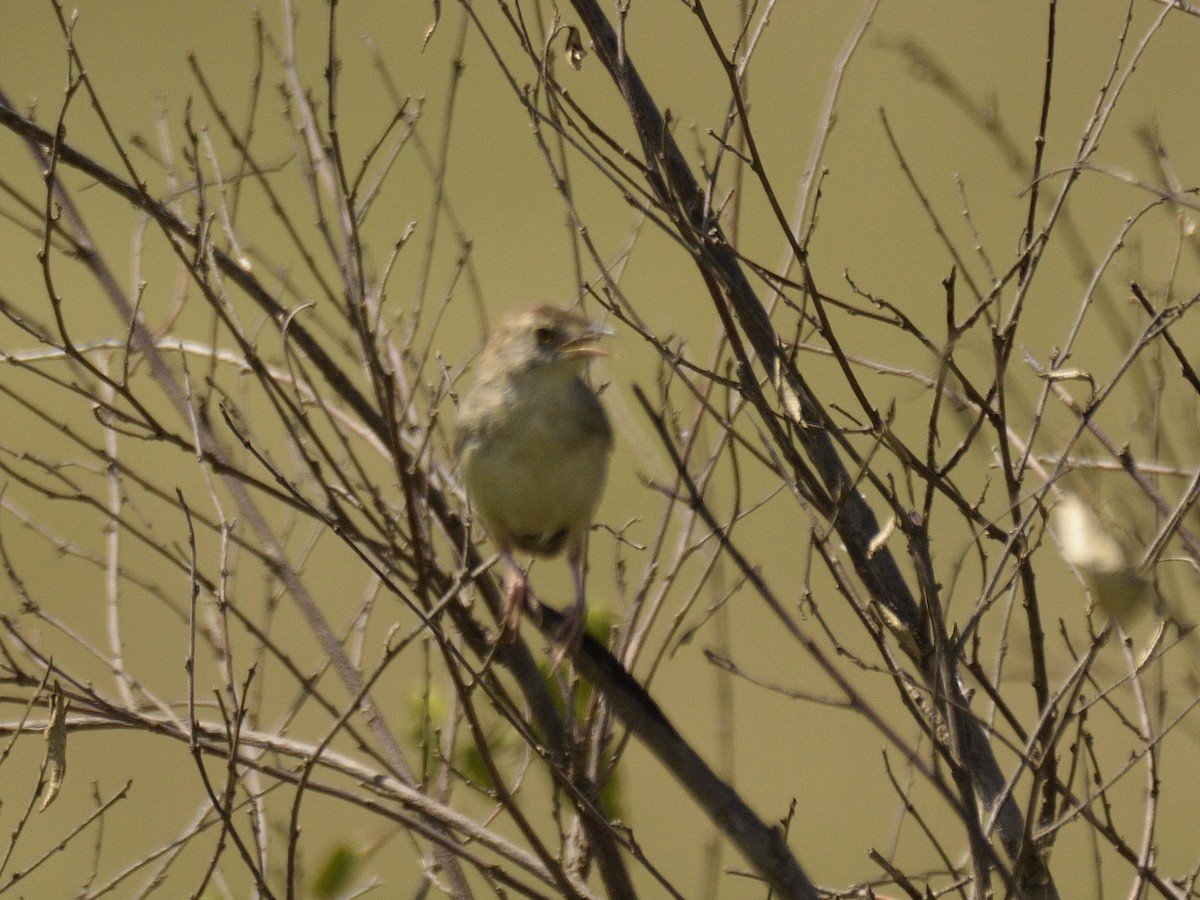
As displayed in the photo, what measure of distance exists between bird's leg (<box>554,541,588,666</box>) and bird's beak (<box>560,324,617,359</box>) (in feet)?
2.05

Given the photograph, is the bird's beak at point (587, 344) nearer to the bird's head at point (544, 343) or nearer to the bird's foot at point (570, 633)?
the bird's head at point (544, 343)

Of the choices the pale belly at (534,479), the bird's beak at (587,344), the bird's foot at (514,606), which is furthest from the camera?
the bird's beak at (587,344)

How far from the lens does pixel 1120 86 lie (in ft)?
10.7

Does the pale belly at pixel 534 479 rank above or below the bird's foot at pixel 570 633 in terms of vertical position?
above

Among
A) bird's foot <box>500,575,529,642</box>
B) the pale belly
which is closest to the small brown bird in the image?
the pale belly

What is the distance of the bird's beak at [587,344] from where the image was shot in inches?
193

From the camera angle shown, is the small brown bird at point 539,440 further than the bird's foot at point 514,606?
Yes

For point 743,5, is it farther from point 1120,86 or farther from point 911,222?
point 911,222

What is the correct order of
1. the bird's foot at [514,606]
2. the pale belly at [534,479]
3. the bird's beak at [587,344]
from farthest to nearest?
the bird's beak at [587,344], the pale belly at [534,479], the bird's foot at [514,606]

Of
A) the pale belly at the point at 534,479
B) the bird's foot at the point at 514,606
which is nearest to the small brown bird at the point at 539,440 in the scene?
the pale belly at the point at 534,479

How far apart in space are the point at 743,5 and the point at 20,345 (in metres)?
11.3

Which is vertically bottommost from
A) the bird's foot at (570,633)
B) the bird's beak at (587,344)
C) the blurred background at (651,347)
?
the bird's foot at (570,633)

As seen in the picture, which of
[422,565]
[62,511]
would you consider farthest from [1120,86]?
[62,511]

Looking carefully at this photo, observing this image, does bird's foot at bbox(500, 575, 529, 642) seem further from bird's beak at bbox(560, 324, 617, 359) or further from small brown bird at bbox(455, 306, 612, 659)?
bird's beak at bbox(560, 324, 617, 359)
